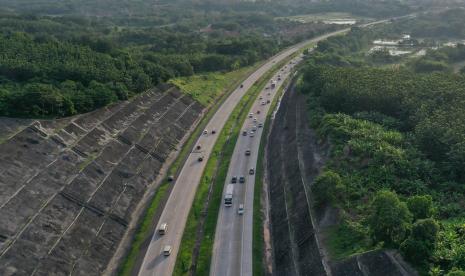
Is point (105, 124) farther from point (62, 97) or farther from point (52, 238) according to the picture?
point (52, 238)

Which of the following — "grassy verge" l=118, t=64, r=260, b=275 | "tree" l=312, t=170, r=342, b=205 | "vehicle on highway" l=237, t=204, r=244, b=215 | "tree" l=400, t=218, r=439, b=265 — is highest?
"tree" l=400, t=218, r=439, b=265

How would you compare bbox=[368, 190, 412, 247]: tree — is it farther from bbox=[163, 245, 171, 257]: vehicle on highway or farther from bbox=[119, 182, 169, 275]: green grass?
bbox=[119, 182, 169, 275]: green grass

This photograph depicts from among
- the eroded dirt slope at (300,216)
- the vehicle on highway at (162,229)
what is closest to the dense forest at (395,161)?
the eroded dirt slope at (300,216)

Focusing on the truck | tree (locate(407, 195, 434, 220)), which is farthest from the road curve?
tree (locate(407, 195, 434, 220))

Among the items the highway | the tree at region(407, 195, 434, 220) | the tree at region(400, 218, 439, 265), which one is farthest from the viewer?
the highway

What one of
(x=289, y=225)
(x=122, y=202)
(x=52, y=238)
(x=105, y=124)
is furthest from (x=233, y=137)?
(x=52, y=238)

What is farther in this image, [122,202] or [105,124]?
[105,124]

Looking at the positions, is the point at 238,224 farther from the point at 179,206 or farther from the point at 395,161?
the point at 395,161

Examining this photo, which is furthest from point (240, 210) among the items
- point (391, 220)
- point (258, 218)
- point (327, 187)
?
point (391, 220)
